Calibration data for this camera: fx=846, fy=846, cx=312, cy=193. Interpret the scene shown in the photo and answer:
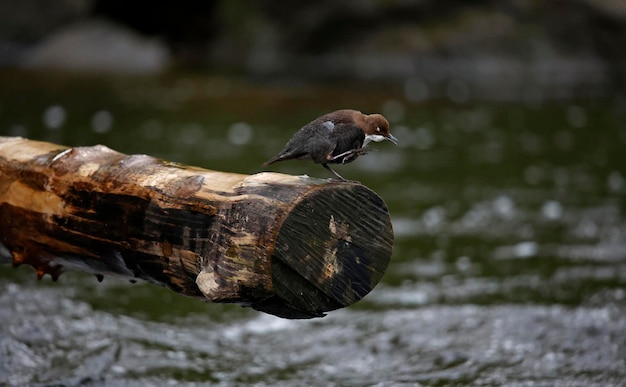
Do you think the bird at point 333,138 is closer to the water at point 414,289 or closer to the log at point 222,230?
the log at point 222,230

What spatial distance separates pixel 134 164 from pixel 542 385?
209 cm

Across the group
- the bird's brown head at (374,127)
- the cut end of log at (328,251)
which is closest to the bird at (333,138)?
the bird's brown head at (374,127)

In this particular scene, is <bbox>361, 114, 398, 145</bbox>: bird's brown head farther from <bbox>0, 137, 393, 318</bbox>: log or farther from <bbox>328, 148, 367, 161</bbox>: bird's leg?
<bbox>0, 137, 393, 318</bbox>: log

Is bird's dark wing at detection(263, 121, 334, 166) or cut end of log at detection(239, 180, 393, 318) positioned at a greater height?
bird's dark wing at detection(263, 121, 334, 166)

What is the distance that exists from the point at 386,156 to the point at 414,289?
3.77 meters

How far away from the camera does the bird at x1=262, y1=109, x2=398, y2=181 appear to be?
8.86 ft

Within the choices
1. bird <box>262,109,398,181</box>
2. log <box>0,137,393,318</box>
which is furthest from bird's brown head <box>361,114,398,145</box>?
log <box>0,137,393,318</box>

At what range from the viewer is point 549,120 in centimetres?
1073

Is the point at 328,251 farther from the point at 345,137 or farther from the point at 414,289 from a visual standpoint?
the point at 414,289

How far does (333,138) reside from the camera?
107 inches

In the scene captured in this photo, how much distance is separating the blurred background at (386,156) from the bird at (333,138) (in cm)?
145

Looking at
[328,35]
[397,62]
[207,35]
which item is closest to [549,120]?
[397,62]

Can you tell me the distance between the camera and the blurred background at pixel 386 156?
407 cm

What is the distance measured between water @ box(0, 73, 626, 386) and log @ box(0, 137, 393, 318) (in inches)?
41.9
